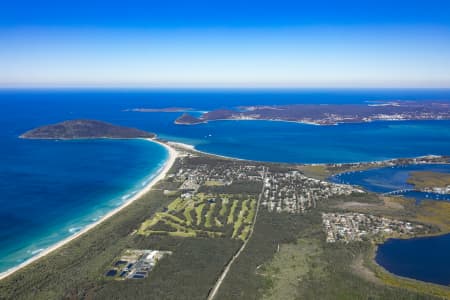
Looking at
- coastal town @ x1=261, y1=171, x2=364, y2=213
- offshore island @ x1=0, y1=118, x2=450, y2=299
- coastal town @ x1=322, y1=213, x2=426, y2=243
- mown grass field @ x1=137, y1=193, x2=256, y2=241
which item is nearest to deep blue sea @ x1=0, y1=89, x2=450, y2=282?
offshore island @ x1=0, y1=118, x2=450, y2=299

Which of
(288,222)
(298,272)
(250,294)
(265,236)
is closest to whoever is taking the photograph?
(250,294)

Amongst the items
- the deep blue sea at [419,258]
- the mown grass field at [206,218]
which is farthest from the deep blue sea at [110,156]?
the mown grass field at [206,218]

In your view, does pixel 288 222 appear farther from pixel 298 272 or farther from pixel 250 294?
pixel 250 294

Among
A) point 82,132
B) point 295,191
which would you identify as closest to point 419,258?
point 295,191

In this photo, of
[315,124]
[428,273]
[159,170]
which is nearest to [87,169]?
[159,170]

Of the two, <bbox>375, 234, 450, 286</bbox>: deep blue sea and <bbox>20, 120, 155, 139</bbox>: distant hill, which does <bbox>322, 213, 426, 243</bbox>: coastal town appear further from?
<bbox>20, 120, 155, 139</bbox>: distant hill

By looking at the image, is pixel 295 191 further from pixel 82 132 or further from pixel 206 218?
pixel 82 132
